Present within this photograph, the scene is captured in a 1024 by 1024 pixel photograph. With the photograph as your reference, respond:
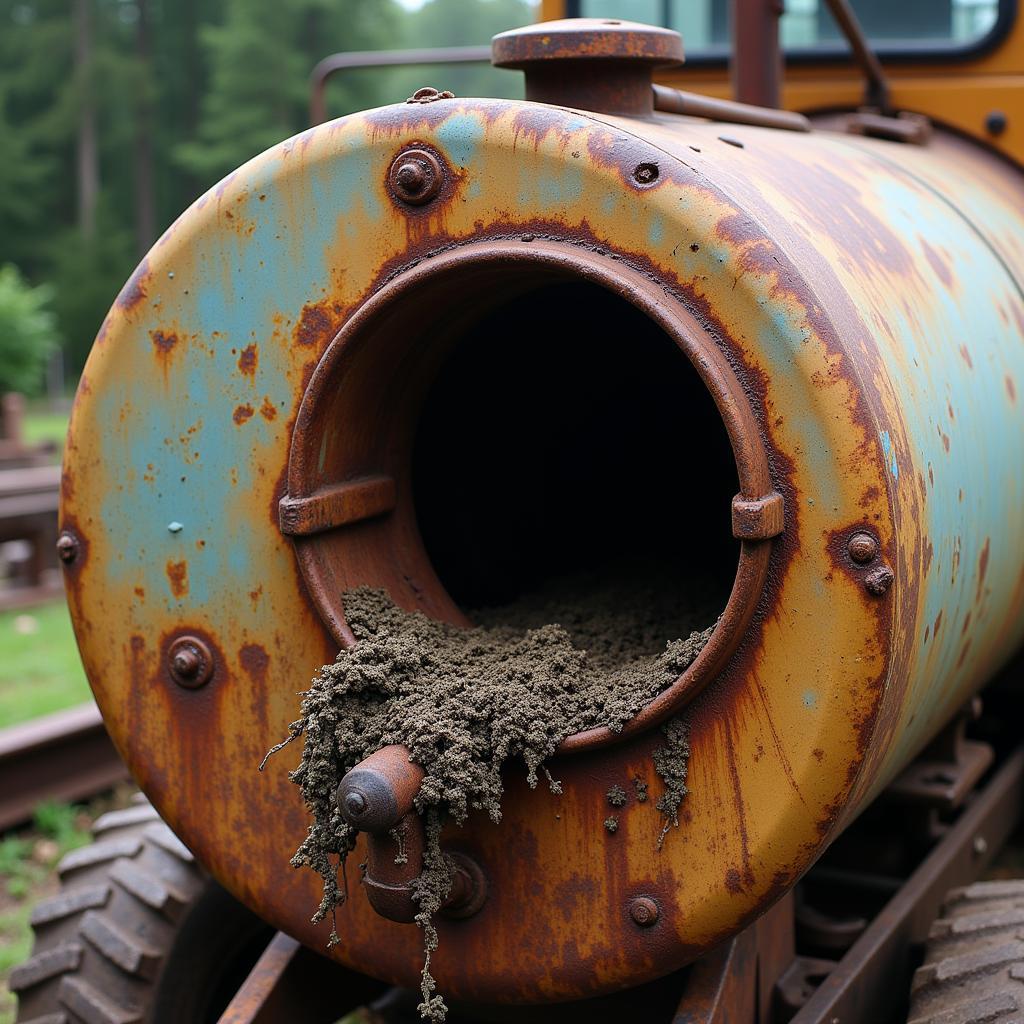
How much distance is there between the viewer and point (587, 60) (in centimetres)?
209

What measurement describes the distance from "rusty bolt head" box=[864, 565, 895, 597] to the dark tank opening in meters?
0.62

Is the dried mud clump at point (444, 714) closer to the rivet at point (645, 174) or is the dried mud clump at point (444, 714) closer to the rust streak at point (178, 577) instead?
the rust streak at point (178, 577)

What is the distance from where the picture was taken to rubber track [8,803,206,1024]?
102 inches

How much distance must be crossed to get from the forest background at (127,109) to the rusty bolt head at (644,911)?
2645 cm

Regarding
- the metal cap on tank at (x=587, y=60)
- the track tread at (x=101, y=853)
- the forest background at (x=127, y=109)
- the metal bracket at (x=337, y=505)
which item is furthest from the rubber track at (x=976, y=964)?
the forest background at (x=127, y=109)


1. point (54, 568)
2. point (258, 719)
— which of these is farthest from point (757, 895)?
point (54, 568)

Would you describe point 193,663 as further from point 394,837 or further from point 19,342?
point 19,342

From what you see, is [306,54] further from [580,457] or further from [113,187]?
[580,457]

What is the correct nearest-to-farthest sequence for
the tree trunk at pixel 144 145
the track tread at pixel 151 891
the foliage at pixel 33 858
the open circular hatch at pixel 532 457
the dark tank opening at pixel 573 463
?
the open circular hatch at pixel 532 457
the dark tank opening at pixel 573 463
the track tread at pixel 151 891
the foliage at pixel 33 858
the tree trunk at pixel 144 145

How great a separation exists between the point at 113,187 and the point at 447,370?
120 feet

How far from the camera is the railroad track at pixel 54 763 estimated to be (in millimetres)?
4457

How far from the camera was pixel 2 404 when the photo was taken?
13.9 meters

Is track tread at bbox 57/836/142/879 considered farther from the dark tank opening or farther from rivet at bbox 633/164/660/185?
rivet at bbox 633/164/660/185

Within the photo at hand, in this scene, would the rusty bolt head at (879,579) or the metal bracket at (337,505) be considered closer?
the rusty bolt head at (879,579)
